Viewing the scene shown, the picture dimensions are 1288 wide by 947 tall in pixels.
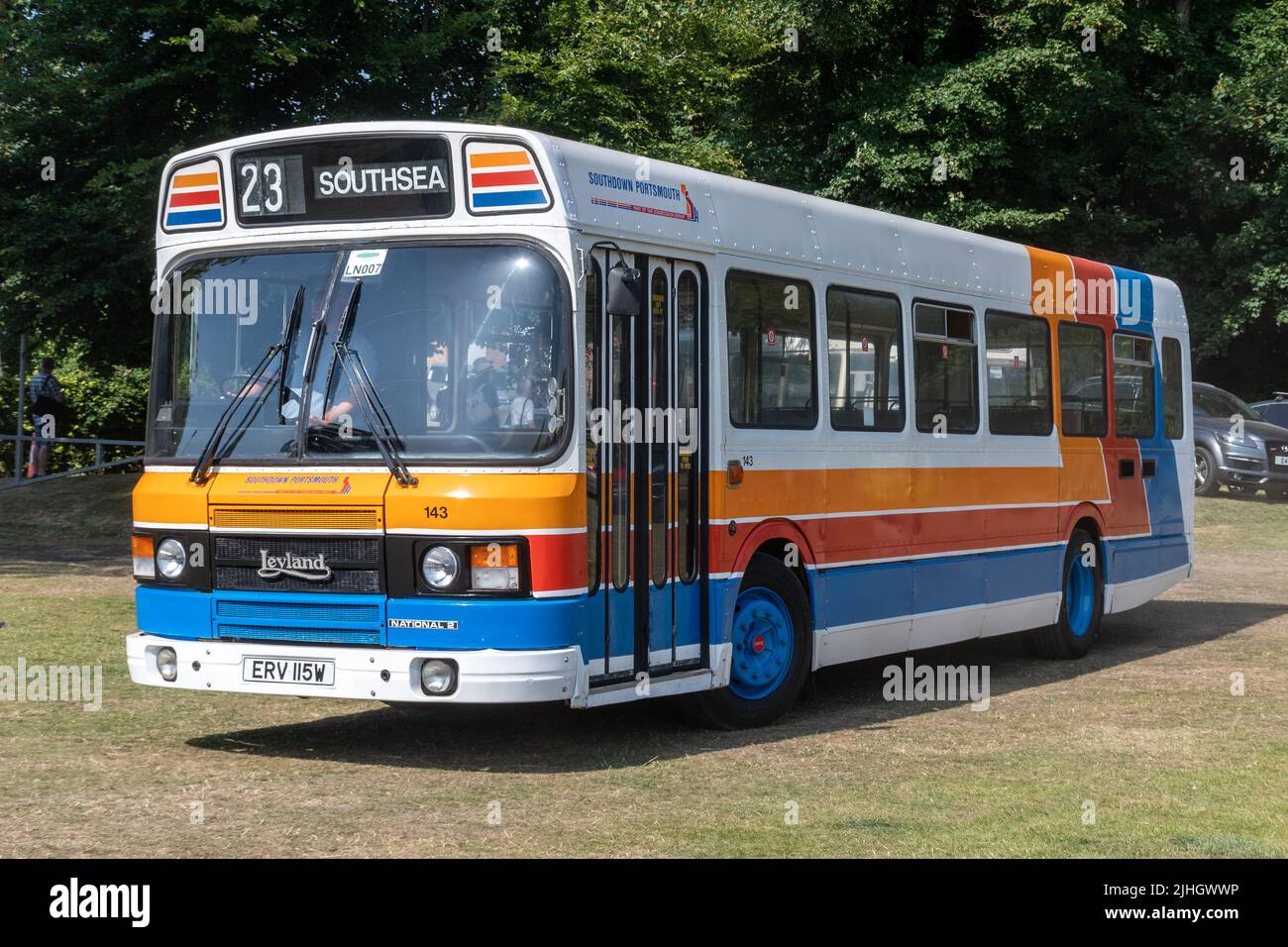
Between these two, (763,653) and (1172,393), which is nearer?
(763,653)

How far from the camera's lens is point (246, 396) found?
30.7 feet

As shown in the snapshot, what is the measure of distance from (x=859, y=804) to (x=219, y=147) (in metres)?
4.97

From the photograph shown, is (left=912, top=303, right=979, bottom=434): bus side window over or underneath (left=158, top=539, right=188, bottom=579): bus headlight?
over

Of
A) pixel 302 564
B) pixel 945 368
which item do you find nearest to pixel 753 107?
pixel 945 368

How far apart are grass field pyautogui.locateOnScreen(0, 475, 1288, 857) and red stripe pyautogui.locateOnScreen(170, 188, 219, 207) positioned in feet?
9.73

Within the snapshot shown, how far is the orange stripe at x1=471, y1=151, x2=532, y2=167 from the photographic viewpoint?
30.1ft

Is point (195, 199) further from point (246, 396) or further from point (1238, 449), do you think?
point (1238, 449)

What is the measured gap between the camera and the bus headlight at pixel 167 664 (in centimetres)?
936

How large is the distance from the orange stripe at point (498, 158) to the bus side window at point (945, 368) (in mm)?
4083

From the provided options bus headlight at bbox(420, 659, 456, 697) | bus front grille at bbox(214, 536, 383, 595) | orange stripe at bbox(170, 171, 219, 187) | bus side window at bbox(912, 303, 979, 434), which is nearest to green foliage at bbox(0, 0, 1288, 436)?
bus side window at bbox(912, 303, 979, 434)

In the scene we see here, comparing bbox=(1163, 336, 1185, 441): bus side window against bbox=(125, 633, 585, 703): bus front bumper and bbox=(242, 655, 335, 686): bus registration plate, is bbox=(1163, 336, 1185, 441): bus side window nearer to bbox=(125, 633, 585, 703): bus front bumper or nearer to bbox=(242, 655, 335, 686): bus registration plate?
bbox=(125, 633, 585, 703): bus front bumper

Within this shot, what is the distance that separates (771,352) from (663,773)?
2.87 metres

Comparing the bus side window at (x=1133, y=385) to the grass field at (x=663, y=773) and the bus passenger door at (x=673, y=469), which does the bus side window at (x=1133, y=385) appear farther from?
the bus passenger door at (x=673, y=469)
